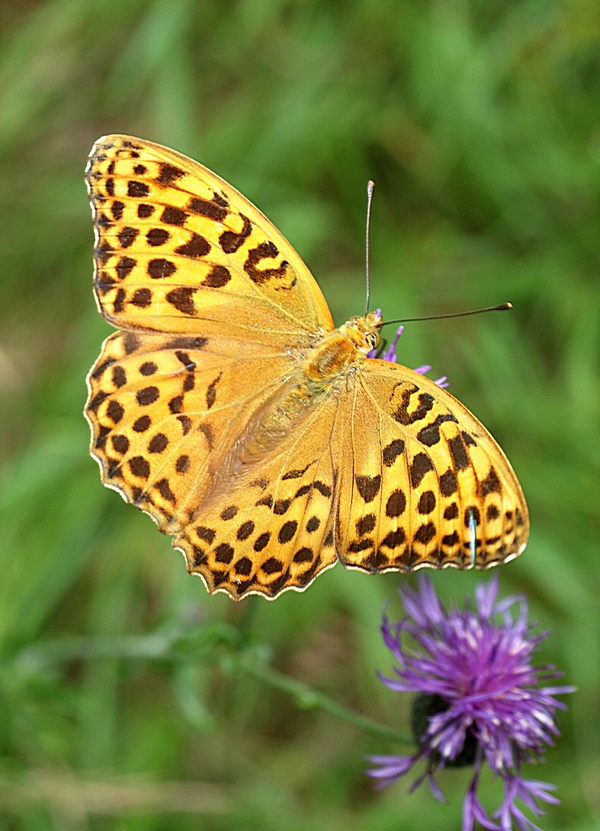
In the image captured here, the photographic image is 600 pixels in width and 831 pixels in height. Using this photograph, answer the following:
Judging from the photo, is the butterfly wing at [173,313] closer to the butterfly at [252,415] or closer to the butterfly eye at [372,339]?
the butterfly at [252,415]

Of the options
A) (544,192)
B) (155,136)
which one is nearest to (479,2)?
(544,192)

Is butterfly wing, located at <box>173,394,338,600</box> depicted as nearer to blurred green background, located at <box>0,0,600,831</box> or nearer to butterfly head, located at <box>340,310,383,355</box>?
butterfly head, located at <box>340,310,383,355</box>

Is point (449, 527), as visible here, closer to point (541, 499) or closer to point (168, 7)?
point (541, 499)

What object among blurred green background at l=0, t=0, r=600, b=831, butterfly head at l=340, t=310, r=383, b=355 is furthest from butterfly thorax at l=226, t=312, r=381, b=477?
blurred green background at l=0, t=0, r=600, b=831

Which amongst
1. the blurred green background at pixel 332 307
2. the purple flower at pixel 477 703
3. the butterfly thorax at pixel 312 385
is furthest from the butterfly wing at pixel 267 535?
the blurred green background at pixel 332 307

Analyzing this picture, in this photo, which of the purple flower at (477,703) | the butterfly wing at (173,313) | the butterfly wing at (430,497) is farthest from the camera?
the purple flower at (477,703)

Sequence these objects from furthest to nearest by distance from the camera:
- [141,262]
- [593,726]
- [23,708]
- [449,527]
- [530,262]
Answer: [530,262] < [593,726] < [23,708] < [141,262] < [449,527]
